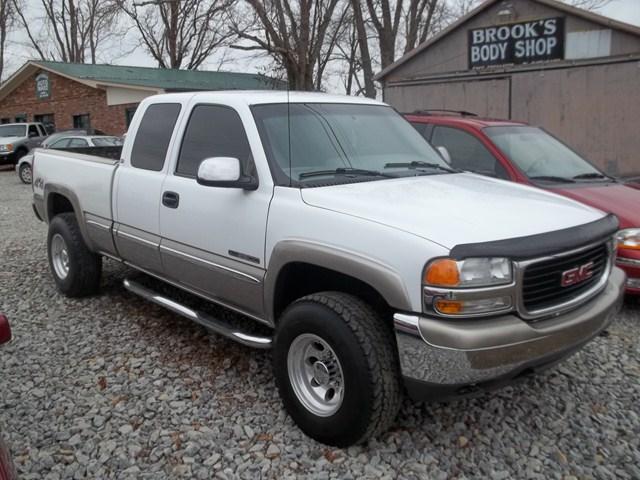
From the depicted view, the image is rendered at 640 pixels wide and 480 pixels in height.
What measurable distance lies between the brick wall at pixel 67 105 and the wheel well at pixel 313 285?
24.0m

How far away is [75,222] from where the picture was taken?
573cm

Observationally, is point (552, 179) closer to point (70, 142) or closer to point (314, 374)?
point (314, 374)

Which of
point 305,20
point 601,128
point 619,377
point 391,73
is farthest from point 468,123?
point 305,20

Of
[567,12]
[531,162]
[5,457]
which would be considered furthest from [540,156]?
[567,12]

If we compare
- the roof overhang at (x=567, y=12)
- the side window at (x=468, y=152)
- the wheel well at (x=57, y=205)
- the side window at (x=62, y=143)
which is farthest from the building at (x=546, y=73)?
the side window at (x=62, y=143)

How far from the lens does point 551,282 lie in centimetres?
297

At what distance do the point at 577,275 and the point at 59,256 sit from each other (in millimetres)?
4838

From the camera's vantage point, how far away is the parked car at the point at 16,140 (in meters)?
22.1

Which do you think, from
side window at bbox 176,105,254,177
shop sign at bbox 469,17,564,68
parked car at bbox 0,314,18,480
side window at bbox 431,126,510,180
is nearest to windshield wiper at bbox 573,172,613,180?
side window at bbox 431,126,510,180

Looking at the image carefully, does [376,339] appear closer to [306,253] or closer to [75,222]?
[306,253]

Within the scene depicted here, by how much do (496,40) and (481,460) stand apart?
1060 centimetres

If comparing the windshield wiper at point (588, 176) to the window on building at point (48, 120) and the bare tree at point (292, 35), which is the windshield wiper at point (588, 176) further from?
the window on building at point (48, 120)

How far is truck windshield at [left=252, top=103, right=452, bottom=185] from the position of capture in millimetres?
3686

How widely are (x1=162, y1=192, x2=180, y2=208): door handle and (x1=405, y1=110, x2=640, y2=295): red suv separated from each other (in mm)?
2138
